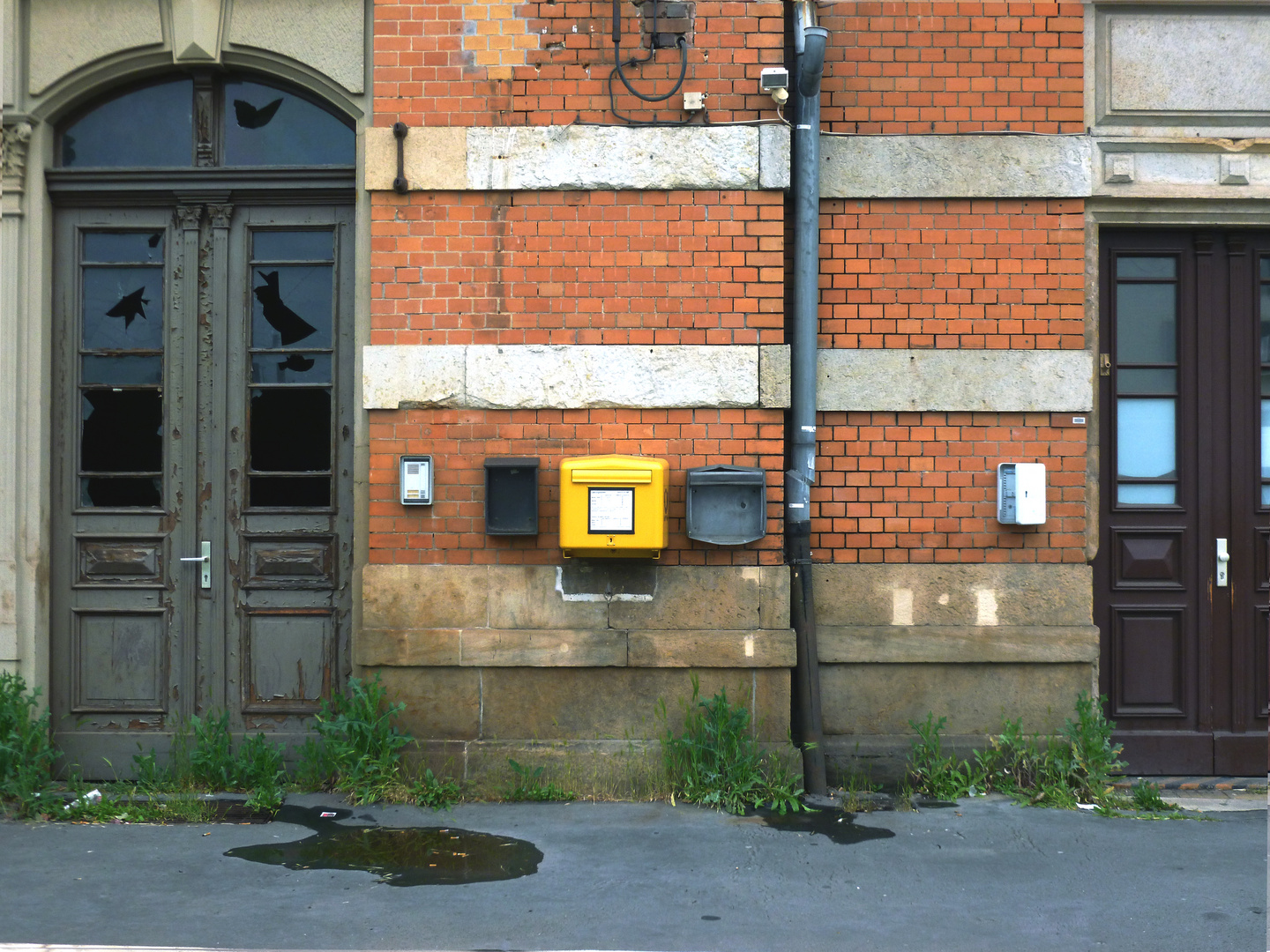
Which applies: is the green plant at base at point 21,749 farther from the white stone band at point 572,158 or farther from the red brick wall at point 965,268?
the red brick wall at point 965,268

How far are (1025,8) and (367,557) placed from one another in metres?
4.72

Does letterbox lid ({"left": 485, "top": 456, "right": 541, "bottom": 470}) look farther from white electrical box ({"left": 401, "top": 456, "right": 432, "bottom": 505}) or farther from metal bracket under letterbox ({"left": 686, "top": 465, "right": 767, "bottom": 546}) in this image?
metal bracket under letterbox ({"left": 686, "top": 465, "right": 767, "bottom": 546})

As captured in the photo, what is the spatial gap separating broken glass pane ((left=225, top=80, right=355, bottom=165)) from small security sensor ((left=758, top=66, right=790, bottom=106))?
7.71ft

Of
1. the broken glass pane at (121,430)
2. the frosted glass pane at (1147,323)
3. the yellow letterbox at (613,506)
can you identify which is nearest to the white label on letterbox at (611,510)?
the yellow letterbox at (613,506)

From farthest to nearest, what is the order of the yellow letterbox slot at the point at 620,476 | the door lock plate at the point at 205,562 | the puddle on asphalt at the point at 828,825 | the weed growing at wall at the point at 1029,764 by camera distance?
the door lock plate at the point at 205,562 < the weed growing at wall at the point at 1029,764 < the yellow letterbox slot at the point at 620,476 < the puddle on asphalt at the point at 828,825

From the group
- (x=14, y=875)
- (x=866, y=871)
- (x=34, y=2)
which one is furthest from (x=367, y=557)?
(x=34, y=2)

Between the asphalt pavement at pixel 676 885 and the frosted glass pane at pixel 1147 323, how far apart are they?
2527 millimetres

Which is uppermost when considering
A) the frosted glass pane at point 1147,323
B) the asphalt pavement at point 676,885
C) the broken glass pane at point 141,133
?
the broken glass pane at point 141,133

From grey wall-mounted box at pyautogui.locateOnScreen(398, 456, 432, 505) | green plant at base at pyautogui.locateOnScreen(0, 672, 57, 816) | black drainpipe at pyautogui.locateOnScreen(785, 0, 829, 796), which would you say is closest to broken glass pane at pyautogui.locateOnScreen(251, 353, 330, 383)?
grey wall-mounted box at pyautogui.locateOnScreen(398, 456, 432, 505)

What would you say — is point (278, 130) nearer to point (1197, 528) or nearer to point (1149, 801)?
point (1197, 528)

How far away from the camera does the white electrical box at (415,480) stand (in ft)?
18.8

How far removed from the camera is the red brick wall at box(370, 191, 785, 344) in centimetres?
583

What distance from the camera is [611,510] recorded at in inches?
217

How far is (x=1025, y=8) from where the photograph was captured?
600 centimetres
